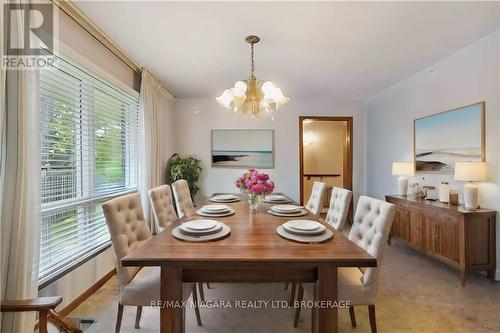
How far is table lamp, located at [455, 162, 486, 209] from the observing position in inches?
97.0

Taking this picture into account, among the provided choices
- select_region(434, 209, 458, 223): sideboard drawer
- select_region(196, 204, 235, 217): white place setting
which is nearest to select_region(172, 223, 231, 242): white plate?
select_region(196, 204, 235, 217): white place setting

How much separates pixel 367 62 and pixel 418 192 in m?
1.85

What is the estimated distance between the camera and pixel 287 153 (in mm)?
4863

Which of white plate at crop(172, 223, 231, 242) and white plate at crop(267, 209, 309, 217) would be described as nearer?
white plate at crop(172, 223, 231, 242)

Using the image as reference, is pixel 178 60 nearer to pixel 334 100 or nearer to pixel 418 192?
pixel 334 100

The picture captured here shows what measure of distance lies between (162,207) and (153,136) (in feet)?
5.78

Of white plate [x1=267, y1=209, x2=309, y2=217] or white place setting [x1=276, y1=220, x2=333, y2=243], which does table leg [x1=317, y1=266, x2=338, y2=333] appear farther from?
white plate [x1=267, y1=209, x2=309, y2=217]

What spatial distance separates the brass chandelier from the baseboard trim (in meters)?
2.20

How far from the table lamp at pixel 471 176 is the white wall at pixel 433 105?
5.9 inches

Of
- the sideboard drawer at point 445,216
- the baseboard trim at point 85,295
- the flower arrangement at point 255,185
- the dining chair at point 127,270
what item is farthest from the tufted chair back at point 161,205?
the sideboard drawer at point 445,216

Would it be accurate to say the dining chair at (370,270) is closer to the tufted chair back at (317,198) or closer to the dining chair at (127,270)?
the tufted chair back at (317,198)

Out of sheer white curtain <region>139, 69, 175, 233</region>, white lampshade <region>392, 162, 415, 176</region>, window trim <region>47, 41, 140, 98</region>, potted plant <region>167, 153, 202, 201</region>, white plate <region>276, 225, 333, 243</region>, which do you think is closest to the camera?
white plate <region>276, 225, 333, 243</region>

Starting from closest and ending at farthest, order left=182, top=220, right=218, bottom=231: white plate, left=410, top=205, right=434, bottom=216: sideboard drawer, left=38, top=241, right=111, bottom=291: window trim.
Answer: left=182, top=220, right=218, bottom=231: white plate, left=38, top=241, right=111, bottom=291: window trim, left=410, top=205, right=434, bottom=216: sideboard drawer

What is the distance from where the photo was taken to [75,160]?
2236 mm
